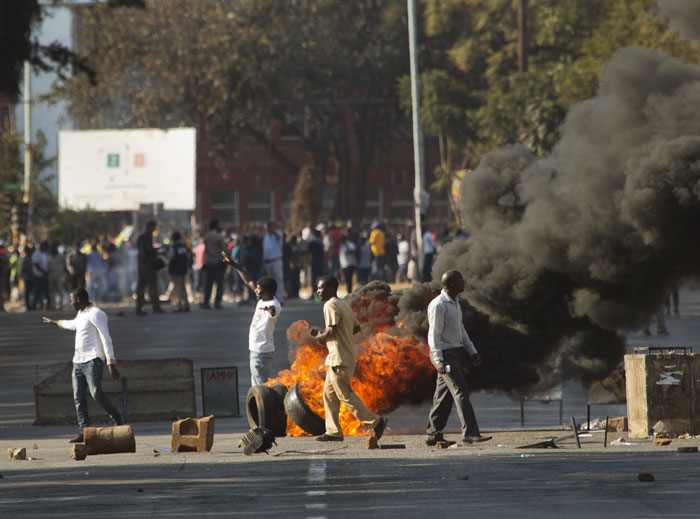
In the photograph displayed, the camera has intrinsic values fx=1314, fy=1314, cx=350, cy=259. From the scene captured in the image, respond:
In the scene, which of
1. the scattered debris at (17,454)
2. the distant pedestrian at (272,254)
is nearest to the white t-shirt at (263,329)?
the scattered debris at (17,454)

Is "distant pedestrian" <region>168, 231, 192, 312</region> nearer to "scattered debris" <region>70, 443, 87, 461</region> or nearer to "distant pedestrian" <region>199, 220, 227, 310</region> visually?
"distant pedestrian" <region>199, 220, 227, 310</region>

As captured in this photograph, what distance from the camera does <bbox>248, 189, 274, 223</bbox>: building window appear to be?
6250 cm

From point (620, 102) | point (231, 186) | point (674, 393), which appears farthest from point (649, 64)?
point (231, 186)

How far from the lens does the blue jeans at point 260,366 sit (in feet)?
43.5

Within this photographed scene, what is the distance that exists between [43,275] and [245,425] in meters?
17.9

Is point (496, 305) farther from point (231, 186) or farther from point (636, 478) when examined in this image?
point (231, 186)

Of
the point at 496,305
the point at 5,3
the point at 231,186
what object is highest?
the point at 231,186

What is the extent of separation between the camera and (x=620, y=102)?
47.9ft

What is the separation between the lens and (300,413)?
1271 centimetres

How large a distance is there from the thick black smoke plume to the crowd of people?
12.2 meters

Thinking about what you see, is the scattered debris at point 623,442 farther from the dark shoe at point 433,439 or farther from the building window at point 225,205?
the building window at point 225,205

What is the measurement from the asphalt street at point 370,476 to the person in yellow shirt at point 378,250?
20.0 m

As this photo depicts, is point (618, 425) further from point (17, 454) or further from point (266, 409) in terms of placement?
point (17, 454)

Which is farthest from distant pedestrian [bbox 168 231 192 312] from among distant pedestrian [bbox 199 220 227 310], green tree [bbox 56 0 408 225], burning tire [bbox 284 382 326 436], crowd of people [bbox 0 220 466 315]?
green tree [bbox 56 0 408 225]
